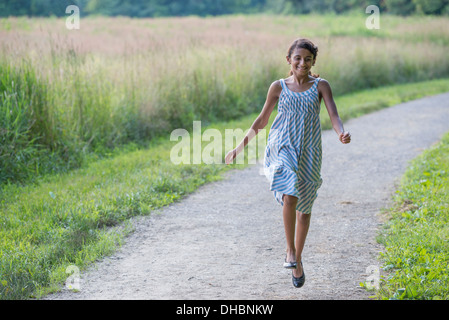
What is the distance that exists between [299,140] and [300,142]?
0.05 ft

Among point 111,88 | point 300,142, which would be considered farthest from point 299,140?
point 111,88

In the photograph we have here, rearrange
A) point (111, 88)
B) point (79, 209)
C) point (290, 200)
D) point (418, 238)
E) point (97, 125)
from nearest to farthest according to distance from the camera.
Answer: point (290, 200), point (418, 238), point (79, 209), point (97, 125), point (111, 88)

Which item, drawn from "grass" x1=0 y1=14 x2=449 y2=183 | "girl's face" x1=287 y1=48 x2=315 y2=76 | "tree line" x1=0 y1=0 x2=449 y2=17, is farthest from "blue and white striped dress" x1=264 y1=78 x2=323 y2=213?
"tree line" x1=0 y1=0 x2=449 y2=17

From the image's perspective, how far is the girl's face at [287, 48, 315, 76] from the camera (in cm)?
390

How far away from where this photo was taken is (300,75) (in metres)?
3.99

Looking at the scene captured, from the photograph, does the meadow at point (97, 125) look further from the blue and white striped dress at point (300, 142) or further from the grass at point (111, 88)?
the blue and white striped dress at point (300, 142)

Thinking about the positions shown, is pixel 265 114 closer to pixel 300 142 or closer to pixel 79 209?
pixel 300 142

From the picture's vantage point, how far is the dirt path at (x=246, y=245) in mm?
4008

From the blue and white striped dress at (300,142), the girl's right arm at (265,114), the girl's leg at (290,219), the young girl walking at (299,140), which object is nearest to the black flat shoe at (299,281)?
the young girl walking at (299,140)

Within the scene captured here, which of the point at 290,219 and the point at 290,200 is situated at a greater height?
the point at 290,200

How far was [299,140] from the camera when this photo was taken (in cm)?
399

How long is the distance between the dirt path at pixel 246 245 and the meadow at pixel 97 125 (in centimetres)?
29
